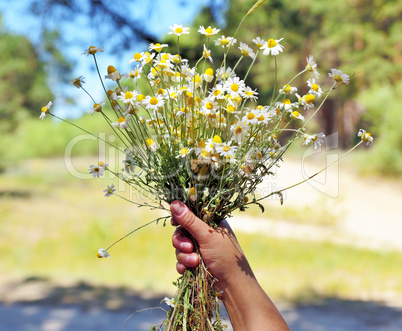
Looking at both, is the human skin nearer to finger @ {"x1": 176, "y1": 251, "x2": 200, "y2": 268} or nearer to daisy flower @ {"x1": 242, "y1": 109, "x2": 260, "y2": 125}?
finger @ {"x1": 176, "y1": 251, "x2": 200, "y2": 268}

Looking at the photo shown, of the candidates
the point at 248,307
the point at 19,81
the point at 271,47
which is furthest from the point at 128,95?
the point at 19,81

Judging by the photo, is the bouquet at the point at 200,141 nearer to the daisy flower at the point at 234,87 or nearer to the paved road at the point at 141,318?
the daisy flower at the point at 234,87

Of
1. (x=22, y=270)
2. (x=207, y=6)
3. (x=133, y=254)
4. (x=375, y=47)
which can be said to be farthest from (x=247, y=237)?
(x=375, y=47)

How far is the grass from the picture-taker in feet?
16.5

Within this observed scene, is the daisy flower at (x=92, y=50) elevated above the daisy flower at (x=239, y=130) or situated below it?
above

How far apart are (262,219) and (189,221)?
7256 millimetres

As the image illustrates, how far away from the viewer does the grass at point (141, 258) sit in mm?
5043

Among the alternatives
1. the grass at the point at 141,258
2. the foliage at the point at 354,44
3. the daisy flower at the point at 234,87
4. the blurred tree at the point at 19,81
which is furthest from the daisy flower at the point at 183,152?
the blurred tree at the point at 19,81

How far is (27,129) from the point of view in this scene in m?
18.2

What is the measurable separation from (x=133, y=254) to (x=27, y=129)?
13837 mm

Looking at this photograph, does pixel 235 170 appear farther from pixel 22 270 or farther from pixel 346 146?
pixel 346 146

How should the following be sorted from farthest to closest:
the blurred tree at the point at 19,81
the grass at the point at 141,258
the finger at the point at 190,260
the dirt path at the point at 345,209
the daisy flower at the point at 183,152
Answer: the blurred tree at the point at 19,81, the dirt path at the point at 345,209, the grass at the point at 141,258, the finger at the point at 190,260, the daisy flower at the point at 183,152

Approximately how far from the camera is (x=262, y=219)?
8477 mm

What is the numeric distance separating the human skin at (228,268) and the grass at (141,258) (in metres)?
3.34
